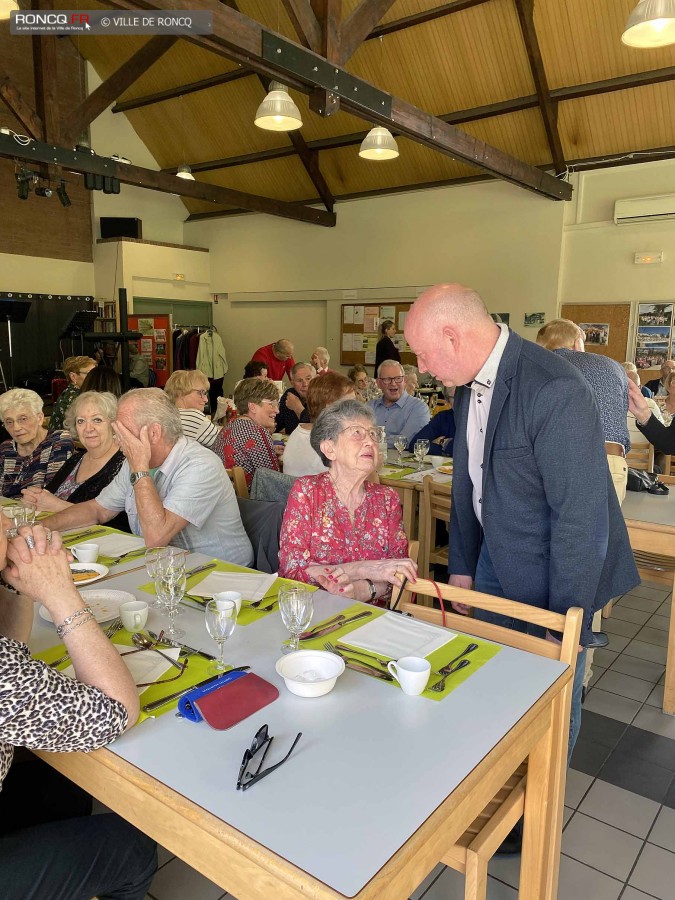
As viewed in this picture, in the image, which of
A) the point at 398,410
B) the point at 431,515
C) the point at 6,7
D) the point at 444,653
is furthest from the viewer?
the point at 398,410

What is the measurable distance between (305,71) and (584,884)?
5160mm

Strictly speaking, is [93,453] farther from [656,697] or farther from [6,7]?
[6,7]

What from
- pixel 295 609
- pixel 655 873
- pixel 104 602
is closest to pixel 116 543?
pixel 104 602

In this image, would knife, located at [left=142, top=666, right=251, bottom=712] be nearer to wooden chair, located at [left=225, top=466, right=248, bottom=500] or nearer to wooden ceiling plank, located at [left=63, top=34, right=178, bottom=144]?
wooden chair, located at [left=225, top=466, right=248, bottom=500]

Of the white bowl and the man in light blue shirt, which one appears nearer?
the white bowl

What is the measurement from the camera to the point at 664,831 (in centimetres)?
218

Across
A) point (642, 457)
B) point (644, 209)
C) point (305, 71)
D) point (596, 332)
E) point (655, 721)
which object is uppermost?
point (305, 71)

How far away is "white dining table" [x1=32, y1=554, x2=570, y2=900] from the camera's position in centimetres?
99

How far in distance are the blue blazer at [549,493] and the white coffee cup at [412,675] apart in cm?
64

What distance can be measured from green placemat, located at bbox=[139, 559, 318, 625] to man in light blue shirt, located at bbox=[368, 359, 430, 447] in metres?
3.31

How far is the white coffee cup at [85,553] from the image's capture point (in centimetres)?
231

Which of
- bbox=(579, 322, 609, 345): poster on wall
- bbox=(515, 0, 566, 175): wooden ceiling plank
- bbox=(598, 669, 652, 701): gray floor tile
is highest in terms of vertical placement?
bbox=(515, 0, 566, 175): wooden ceiling plank

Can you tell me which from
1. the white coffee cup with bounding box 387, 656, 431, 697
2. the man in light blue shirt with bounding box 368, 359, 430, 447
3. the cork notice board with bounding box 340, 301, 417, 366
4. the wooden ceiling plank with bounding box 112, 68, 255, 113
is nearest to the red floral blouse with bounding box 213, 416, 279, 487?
the man in light blue shirt with bounding box 368, 359, 430, 447

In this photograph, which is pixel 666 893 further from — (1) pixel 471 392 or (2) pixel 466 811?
(1) pixel 471 392
